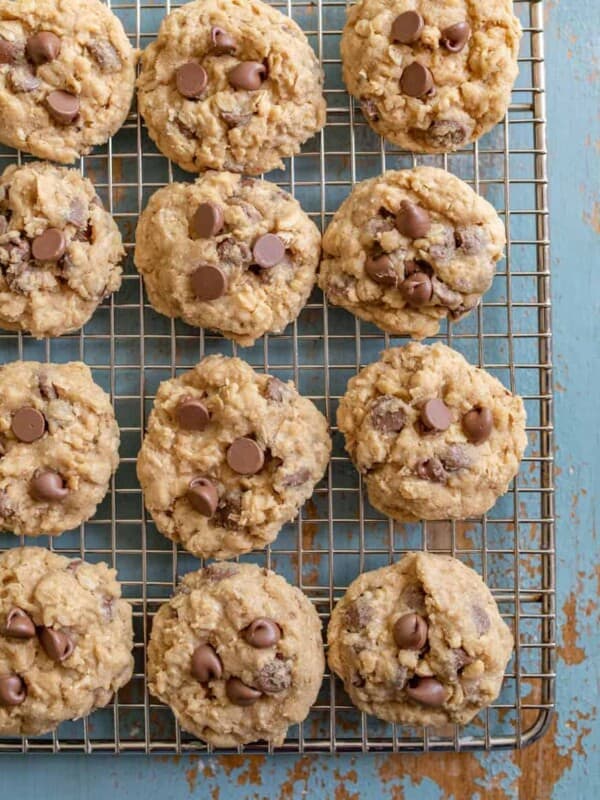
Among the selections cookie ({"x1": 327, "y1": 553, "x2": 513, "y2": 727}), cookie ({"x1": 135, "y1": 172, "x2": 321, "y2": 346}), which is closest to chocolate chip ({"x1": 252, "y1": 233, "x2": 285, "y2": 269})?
cookie ({"x1": 135, "y1": 172, "x2": 321, "y2": 346})

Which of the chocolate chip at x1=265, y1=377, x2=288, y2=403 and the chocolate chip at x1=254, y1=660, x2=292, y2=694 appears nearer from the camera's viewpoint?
the chocolate chip at x1=254, y1=660, x2=292, y2=694

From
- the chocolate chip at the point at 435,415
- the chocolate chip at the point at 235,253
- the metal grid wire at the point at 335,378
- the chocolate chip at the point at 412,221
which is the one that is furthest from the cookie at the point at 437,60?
the chocolate chip at the point at 435,415

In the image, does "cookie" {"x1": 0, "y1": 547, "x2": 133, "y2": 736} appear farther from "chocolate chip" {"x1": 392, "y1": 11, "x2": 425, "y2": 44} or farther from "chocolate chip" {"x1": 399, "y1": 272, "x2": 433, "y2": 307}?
"chocolate chip" {"x1": 392, "y1": 11, "x2": 425, "y2": 44}

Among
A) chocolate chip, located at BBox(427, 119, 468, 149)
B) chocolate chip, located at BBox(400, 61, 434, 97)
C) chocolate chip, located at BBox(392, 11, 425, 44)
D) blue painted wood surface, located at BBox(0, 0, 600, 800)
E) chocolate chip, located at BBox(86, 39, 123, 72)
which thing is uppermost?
chocolate chip, located at BBox(392, 11, 425, 44)

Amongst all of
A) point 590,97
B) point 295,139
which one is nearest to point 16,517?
point 295,139

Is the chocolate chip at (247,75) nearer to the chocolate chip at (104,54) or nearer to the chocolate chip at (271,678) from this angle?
the chocolate chip at (104,54)

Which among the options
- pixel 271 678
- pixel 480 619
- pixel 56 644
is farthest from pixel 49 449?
pixel 480 619
